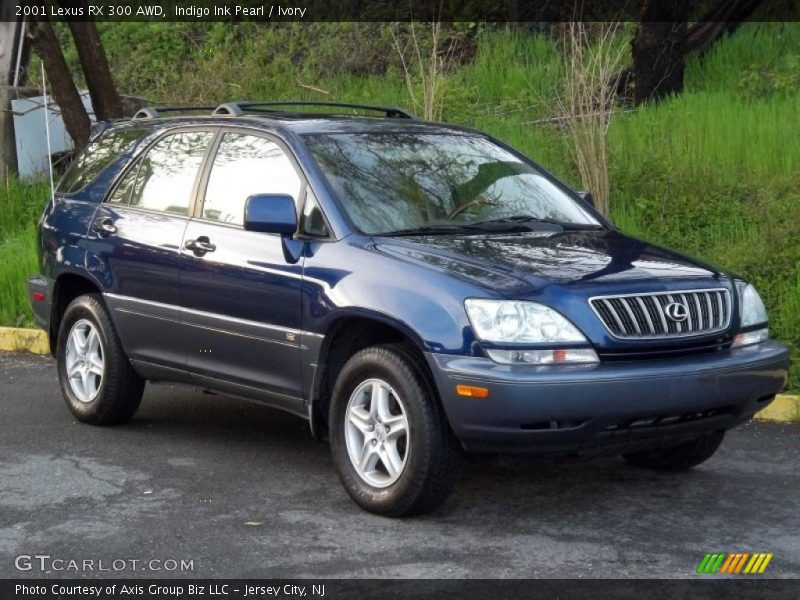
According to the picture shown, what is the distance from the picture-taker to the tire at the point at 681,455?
21.4 ft

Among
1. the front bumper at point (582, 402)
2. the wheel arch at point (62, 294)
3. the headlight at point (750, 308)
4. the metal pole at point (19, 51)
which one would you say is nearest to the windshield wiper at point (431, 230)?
the front bumper at point (582, 402)

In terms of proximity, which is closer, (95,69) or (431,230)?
(431,230)

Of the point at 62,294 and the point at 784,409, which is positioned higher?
the point at 62,294

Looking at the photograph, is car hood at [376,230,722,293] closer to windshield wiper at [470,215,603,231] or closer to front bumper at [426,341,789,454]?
windshield wiper at [470,215,603,231]

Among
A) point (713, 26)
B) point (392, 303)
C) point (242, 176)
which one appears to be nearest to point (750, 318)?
point (392, 303)

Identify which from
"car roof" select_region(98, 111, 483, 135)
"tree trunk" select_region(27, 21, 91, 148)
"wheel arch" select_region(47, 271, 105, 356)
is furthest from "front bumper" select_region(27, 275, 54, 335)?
"tree trunk" select_region(27, 21, 91, 148)

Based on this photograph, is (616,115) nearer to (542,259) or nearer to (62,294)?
(62,294)

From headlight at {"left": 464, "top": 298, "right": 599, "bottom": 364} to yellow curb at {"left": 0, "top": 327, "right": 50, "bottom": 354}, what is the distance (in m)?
5.95

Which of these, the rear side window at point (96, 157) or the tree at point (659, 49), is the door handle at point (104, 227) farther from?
the tree at point (659, 49)

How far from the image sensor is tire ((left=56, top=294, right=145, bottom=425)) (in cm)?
756

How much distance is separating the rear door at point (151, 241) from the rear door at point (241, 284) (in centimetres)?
12

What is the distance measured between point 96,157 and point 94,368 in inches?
50.4

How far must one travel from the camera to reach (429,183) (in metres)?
6.64

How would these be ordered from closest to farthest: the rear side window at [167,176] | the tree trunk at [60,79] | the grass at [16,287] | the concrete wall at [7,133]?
the rear side window at [167,176] → the grass at [16,287] → the tree trunk at [60,79] → the concrete wall at [7,133]
